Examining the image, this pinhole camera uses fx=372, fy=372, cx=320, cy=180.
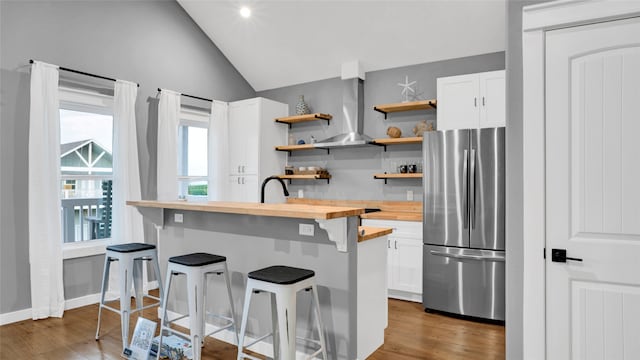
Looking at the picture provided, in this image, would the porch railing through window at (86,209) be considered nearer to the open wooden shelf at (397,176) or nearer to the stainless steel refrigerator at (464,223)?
the open wooden shelf at (397,176)

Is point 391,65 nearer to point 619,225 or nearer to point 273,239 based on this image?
point 273,239

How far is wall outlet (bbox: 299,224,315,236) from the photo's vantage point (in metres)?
2.57

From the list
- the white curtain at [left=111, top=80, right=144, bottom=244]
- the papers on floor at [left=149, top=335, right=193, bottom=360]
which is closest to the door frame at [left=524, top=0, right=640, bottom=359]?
the papers on floor at [left=149, top=335, right=193, bottom=360]

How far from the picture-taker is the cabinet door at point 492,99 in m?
3.82

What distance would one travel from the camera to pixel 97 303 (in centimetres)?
410

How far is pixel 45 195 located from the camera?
3643mm

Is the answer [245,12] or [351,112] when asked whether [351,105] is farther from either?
[245,12]

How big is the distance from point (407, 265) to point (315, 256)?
1.88 m

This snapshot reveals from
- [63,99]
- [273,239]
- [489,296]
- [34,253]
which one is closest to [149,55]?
[63,99]

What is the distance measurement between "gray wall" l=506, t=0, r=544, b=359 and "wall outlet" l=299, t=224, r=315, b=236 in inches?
47.8

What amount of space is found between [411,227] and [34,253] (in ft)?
12.4

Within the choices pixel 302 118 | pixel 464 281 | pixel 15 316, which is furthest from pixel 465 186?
pixel 15 316

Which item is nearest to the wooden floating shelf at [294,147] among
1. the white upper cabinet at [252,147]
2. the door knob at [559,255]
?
the white upper cabinet at [252,147]

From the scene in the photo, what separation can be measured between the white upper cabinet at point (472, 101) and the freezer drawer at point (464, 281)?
1.36m
